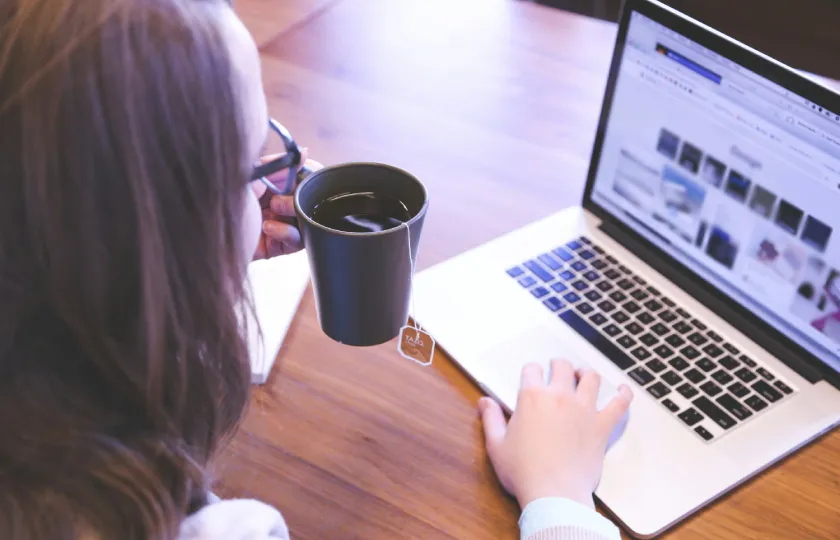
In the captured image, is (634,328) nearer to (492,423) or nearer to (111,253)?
(492,423)

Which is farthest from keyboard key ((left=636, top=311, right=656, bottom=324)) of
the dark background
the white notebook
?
the dark background

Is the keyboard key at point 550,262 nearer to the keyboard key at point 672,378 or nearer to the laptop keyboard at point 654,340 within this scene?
the laptop keyboard at point 654,340

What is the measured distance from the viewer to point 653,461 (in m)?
0.63

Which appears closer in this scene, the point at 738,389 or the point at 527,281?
the point at 738,389

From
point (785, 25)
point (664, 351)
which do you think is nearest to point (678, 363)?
point (664, 351)

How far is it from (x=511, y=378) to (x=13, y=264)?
45 cm

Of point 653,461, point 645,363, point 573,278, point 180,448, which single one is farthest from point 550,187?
point 180,448

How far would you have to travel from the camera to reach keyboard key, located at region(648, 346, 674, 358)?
73 cm

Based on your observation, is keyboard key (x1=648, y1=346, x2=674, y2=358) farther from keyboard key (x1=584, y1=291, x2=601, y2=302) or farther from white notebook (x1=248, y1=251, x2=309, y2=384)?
white notebook (x1=248, y1=251, x2=309, y2=384)

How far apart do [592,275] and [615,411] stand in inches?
8.2

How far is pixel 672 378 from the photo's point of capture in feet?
2.30

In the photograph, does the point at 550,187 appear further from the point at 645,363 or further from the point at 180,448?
the point at 180,448

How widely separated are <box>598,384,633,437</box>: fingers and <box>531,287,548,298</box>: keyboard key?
0.16m

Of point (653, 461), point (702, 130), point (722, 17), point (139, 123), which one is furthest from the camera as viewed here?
point (722, 17)
